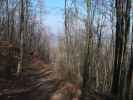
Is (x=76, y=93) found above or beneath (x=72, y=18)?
beneath

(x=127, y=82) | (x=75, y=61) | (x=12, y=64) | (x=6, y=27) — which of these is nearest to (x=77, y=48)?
(x=75, y=61)

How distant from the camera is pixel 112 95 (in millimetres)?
12258

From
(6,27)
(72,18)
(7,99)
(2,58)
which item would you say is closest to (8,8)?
(6,27)

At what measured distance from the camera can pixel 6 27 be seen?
123 feet

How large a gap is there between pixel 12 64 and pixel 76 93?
45.8 feet

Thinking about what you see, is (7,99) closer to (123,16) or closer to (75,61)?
(123,16)

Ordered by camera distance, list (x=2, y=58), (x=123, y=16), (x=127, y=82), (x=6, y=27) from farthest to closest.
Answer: (x=6, y=27) → (x=2, y=58) → (x=127, y=82) → (x=123, y=16)

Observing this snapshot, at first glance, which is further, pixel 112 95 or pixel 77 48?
Result: pixel 77 48

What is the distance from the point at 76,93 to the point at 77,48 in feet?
94.6

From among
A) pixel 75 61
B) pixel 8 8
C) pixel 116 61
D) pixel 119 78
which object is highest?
pixel 8 8

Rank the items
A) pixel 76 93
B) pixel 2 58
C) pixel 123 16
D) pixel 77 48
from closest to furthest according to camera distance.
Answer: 1. pixel 76 93
2. pixel 123 16
3. pixel 2 58
4. pixel 77 48

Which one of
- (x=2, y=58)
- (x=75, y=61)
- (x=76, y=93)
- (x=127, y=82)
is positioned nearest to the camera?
(x=76, y=93)

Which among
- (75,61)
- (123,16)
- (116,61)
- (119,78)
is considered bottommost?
(75,61)

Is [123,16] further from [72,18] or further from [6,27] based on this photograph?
[6,27]
